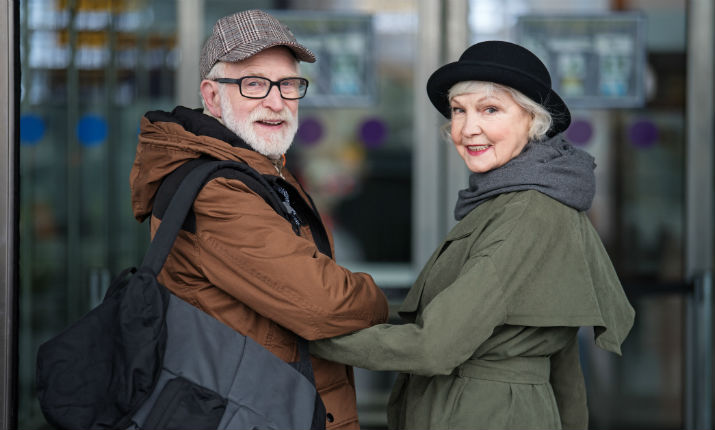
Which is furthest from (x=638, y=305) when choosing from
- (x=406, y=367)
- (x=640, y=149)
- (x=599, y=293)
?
(x=406, y=367)

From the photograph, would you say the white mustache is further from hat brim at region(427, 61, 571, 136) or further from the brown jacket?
hat brim at region(427, 61, 571, 136)

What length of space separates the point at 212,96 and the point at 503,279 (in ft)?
2.97

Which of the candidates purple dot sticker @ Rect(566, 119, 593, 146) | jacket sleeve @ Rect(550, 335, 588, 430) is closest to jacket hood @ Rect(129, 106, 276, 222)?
jacket sleeve @ Rect(550, 335, 588, 430)

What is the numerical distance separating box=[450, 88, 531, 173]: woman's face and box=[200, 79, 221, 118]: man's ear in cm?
63

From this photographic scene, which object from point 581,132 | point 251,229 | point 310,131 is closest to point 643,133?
point 581,132

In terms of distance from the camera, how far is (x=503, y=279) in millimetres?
1848

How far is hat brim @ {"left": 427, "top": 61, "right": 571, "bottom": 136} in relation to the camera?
76.6 inches

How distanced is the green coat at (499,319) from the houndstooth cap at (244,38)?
67 cm

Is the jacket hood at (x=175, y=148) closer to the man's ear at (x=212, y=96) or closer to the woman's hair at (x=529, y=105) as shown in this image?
the man's ear at (x=212, y=96)

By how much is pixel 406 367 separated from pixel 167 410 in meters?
0.53

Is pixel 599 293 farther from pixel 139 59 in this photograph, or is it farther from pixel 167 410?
pixel 139 59

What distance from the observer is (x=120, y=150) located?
Result: 15.8 feet

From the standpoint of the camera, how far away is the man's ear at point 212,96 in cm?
214

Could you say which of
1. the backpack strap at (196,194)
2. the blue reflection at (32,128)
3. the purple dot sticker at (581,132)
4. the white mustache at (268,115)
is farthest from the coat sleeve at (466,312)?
the blue reflection at (32,128)
